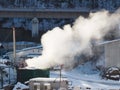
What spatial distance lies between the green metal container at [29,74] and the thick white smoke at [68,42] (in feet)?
5.09

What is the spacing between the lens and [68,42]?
45.0 meters

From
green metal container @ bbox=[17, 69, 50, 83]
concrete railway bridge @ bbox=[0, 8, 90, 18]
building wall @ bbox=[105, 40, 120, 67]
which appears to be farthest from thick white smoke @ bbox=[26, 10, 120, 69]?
concrete railway bridge @ bbox=[0, 8, 90, 18]

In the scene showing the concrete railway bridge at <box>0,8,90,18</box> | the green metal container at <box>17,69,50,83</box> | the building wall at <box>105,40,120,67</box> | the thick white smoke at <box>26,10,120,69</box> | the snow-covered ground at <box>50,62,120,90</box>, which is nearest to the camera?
the green metal container at <box>17,69,50,83</box>

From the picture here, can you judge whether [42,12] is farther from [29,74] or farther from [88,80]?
[29,74]

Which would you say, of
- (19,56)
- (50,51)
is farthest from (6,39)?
(50,51)

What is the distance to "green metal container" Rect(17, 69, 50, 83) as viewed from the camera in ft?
112

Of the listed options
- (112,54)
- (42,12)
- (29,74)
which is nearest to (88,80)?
(29,74)

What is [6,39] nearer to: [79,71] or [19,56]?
[19,56]

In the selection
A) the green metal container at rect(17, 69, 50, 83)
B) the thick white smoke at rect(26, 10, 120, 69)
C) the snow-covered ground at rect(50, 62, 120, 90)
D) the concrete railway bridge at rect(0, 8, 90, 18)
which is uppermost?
the concrete railway bridge at rect(0, 8, 90, 18)

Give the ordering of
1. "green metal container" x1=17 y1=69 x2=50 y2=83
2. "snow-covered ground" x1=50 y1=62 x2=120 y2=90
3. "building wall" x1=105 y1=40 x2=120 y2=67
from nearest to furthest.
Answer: "green metal container" x1=17 y1=69 x2=50 y2=83 → "snow-covered ground" x1=50 y1=62 x2=120 y2=90 → "building wall" x1=105 y1=40 x2=120 y2=67

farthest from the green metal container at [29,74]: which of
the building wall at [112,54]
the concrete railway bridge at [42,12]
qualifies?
the concrete railway bridge at [42,12]

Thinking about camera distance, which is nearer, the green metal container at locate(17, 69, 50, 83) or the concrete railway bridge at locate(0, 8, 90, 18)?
the green metal container at locate(17, 69, 50, 83)

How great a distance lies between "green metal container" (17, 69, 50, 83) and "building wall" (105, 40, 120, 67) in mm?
13019

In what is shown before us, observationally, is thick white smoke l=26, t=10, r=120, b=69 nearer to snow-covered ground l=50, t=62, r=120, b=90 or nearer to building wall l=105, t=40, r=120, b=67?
snow-covered ground l=50, t=62, r=120, b=90
